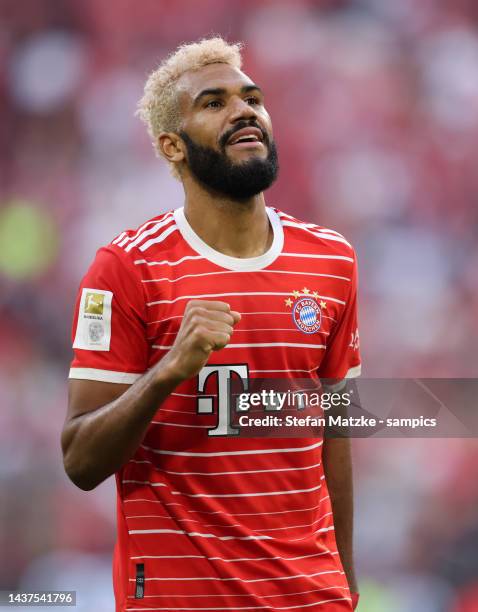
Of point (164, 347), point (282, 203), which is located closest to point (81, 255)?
point (282, 203)

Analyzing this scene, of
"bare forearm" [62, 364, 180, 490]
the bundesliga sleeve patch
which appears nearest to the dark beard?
the bundesliga sleeve patch

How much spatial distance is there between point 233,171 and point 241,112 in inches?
5.0

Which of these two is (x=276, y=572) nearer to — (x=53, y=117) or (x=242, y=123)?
(x=242, y=123)

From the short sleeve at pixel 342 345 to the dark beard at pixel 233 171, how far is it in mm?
275

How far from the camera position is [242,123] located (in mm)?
1937

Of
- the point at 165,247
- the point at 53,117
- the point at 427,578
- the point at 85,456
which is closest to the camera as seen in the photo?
the point at 85,456

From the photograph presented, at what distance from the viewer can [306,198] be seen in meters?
3.93

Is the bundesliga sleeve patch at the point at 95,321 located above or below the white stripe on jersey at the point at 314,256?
below

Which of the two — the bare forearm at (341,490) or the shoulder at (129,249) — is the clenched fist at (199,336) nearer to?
the shoulder at (129,249)

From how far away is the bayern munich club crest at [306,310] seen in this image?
72.5 inches

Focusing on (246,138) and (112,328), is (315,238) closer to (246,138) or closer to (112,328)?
(246,138)

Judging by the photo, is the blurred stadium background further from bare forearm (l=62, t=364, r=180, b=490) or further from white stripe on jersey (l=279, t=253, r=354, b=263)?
bare forearm (l=62, t=364, r=180, b=490)

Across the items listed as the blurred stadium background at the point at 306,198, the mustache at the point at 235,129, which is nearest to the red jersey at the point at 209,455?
the mustache at the point at 235,129

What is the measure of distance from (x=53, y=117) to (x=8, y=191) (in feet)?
1.24
